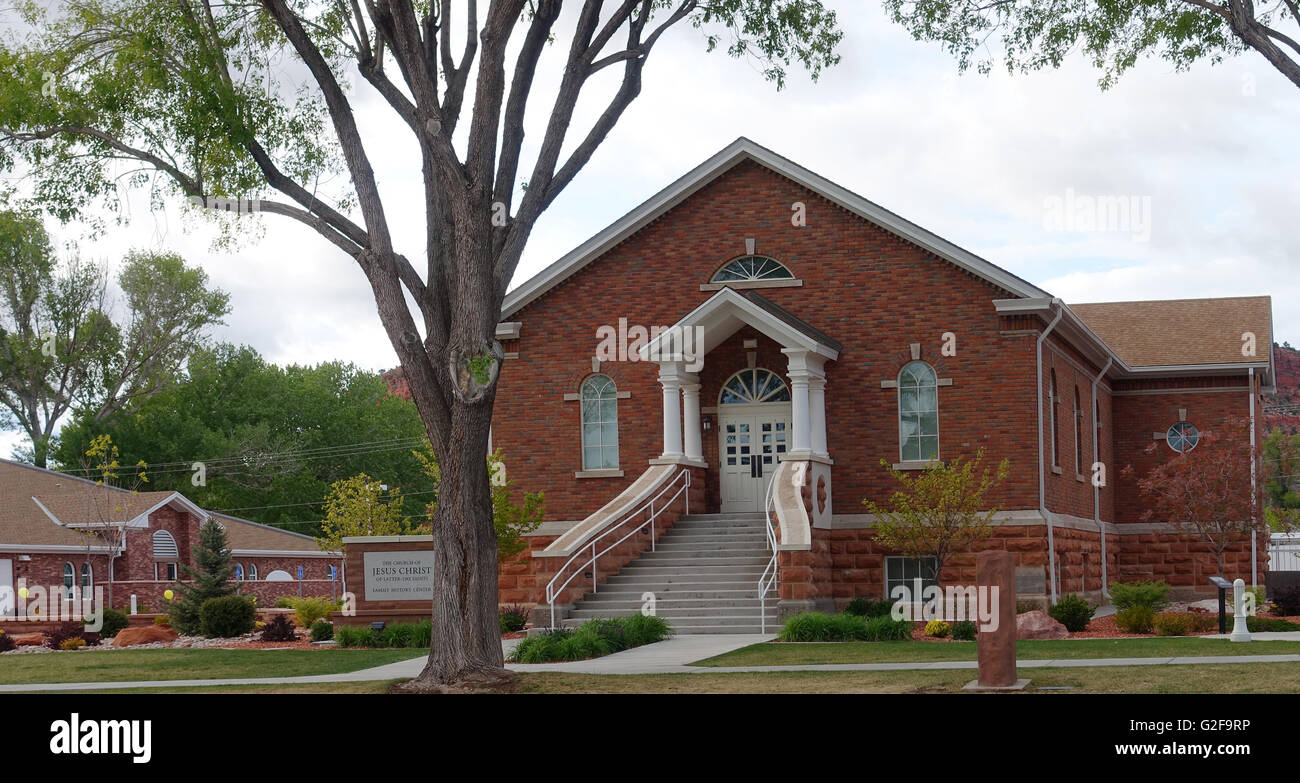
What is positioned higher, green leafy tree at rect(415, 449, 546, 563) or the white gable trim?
the white gable trim

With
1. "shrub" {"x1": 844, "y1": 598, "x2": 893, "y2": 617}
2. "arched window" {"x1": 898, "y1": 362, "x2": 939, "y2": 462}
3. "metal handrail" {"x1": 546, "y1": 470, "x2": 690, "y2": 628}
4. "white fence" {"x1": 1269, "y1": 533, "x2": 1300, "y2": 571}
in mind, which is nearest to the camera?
"metal handrail" {"x1": 546, "y1": 470, "x2": 690, "y2": 628}

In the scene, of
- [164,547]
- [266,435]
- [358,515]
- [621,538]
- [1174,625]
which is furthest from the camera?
[266,435]

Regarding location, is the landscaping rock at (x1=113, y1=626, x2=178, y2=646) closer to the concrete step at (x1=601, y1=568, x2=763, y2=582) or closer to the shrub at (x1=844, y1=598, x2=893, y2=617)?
the concrete step at (x1=601, y1=568, x2=763, y2=582)

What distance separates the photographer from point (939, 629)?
22.1 metres

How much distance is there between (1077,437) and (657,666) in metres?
16.0

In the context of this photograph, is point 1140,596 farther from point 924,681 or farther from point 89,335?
point 89,335

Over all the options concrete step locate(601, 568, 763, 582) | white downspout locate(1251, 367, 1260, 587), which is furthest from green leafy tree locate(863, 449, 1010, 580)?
white downspout locate(1251, 367, 1260, 587)

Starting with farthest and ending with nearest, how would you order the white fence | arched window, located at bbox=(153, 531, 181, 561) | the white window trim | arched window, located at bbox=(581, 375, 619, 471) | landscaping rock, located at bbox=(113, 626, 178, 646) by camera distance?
arched window, located at bbox=(153, 531, 181, 561), the white fence, arched window, located at bbox=(581, 375, 619, 471), the white window trim, landscaping rock, located at bbox=(113, 626, 178, 646)

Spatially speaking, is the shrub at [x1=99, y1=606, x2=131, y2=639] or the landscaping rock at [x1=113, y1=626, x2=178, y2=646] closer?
the landscaping rock at [x1=113, y1=626, x2=178, y2=646]

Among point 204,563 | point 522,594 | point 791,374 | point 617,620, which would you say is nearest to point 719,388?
point 791,374

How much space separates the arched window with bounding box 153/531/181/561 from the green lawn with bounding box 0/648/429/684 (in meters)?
22.5

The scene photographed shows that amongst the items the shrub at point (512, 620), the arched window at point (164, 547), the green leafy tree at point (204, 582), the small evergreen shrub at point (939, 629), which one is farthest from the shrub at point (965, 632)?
the arched window at point (164, 547)

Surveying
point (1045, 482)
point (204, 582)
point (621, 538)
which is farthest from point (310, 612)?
point (1045, 482)

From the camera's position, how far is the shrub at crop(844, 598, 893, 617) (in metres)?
25.0
